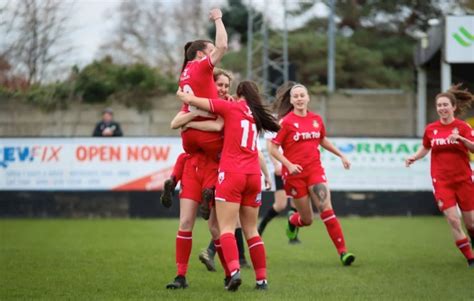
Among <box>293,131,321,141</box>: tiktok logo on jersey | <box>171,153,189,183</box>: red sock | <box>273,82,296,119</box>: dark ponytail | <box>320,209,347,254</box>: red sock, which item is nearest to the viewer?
<box>171,153,189,183</box>: red sock

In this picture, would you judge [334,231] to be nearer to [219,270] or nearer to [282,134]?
[282,134]

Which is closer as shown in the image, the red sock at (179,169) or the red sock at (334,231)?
the red sock at (179,169)

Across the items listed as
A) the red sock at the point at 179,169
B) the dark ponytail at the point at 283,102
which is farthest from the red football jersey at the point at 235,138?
the dark ponytail at the point at 283,102

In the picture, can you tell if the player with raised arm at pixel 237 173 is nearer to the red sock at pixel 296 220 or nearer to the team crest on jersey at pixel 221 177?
the team crest on jersey at pixel 221 177

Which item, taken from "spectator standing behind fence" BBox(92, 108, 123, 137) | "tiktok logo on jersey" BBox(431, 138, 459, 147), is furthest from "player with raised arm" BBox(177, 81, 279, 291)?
"spectator standing behind fence" BBox(92, 108, 123, 137)

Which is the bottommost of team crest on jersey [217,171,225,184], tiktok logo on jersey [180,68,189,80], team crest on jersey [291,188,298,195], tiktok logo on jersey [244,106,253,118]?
team crest on jersey [291,188,298,195]

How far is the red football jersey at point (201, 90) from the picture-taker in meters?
8.76

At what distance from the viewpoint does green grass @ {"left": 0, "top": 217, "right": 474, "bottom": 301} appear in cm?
871

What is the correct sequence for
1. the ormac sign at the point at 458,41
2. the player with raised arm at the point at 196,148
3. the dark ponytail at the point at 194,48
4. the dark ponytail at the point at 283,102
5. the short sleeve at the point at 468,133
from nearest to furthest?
the player with raised arm at the point at 196,148, the dark ponytail at the point at 194,48, the short sleeve at the point at 468,133, the dark ponytail at the point at 283,102, the ormac sign at the point at 458,41

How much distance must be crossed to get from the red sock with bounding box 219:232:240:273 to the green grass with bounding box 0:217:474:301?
27cm

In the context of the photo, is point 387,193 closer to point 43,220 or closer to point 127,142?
point 127,142

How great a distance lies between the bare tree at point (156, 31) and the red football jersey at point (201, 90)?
35229 millimetres

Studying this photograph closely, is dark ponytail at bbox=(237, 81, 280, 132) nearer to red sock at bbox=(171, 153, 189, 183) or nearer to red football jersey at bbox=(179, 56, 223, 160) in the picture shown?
red football jersey at bbox=(179, 56, 223, 160)

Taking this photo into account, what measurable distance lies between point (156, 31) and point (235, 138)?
128ft
